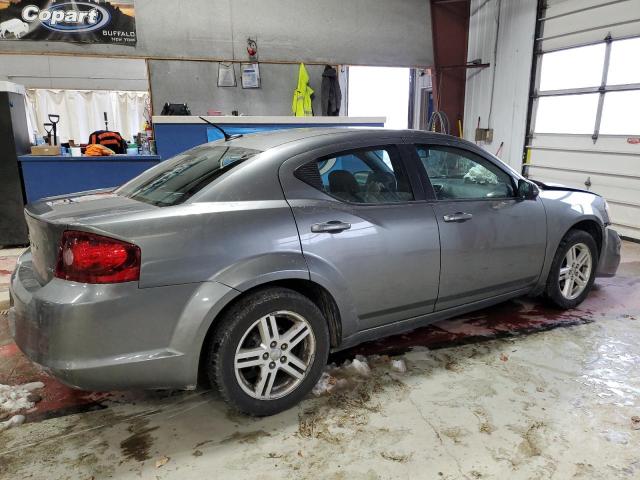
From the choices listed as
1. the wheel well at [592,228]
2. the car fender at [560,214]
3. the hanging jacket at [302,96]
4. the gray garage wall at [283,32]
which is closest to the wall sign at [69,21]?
the gray garage wall at [283,32]

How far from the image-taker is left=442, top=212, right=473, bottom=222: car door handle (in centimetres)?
270

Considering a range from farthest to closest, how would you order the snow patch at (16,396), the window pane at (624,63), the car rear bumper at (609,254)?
1. the window pane at (624,63)
2. the car rear bumper at (609,254)
3. the snow patch at (16,396)

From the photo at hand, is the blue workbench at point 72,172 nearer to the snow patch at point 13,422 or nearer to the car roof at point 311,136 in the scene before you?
the car roof at point 311,136

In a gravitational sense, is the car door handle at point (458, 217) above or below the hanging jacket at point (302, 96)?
below

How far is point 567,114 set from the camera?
7.59 m

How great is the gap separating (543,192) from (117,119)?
31.0 feet

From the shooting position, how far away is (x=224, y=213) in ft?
6.70

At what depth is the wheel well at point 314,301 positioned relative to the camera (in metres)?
2.12

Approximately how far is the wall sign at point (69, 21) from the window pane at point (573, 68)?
7.25 m

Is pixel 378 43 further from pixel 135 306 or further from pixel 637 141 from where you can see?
pixel 135 306

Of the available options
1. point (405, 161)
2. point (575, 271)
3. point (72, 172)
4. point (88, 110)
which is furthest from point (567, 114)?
point (88, 110)

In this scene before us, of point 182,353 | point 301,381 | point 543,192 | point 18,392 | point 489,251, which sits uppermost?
point 543,192

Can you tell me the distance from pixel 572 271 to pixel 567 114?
507 centimetres

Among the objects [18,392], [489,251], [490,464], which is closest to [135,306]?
[18,392]
